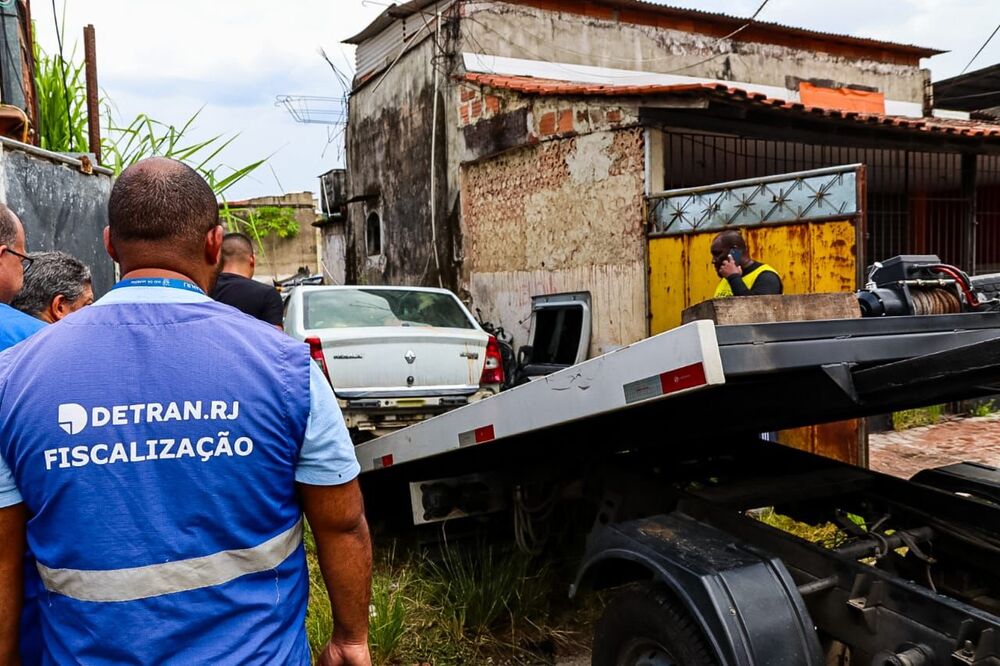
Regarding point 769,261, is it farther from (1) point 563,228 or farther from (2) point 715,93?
(1) point 563,228

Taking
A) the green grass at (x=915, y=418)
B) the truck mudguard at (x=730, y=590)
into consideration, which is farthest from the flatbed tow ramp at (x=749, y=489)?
the green grass at (x=915, y=418)

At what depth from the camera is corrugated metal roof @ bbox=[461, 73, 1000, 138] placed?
7523 mm

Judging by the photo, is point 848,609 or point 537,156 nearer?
point 848,609

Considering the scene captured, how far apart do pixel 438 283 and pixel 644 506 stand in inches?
380

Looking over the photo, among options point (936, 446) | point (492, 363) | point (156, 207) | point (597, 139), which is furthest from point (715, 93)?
point (156, 207)

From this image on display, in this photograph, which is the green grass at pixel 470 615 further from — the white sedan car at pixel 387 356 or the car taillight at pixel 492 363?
the car taillight at pixel 492 363

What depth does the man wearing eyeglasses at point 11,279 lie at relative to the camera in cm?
243

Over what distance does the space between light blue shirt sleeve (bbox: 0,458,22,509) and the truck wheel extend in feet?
5.40

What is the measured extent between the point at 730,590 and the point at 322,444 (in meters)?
1.19

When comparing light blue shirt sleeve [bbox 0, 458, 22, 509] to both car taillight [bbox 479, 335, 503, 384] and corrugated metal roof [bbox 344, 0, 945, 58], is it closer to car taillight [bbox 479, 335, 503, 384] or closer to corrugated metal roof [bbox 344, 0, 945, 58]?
car taillight [bbox 479, 335, 503, 384]

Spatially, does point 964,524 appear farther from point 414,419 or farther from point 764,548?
point 414,419

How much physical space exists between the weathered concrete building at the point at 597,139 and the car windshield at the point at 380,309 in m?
2.47

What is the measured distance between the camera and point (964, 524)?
2760mm

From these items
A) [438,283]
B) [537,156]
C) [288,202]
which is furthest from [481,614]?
[288,202]
